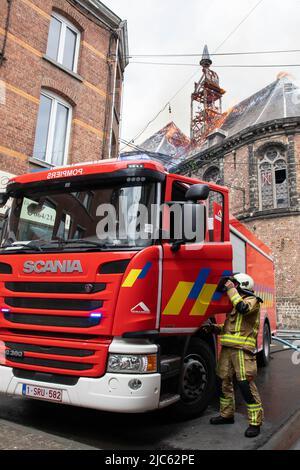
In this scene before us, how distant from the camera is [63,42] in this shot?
12.6 m

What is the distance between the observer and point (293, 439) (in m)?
4.33

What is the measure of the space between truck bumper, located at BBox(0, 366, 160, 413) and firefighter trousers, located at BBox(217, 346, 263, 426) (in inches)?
40.9

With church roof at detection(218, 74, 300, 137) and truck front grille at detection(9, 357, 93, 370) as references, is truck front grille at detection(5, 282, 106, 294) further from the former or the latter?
church roof at detection(218, 74, 300, 137)

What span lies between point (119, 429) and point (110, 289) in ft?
5.72

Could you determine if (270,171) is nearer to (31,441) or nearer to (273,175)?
(273,175)

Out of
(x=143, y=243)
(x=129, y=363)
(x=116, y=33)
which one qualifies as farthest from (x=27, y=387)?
(x=116, y=33)

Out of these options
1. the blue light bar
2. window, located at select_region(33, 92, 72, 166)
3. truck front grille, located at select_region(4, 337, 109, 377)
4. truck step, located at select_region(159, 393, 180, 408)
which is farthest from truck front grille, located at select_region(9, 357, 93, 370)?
window, located at select_region(33, 92, 72, 166)

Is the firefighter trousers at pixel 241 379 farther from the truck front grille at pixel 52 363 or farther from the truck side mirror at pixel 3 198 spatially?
the truck side mirror at pixel 3 198

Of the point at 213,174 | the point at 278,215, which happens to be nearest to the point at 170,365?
the point at 278,215

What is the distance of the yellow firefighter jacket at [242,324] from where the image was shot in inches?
168

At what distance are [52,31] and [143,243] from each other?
11.1m

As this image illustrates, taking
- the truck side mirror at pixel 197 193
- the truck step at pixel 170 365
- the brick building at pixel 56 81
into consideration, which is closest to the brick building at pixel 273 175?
the brick building at pixel 56 81

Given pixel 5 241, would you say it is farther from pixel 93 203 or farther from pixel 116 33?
pixel 116 33

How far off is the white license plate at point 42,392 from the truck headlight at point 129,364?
610mm
